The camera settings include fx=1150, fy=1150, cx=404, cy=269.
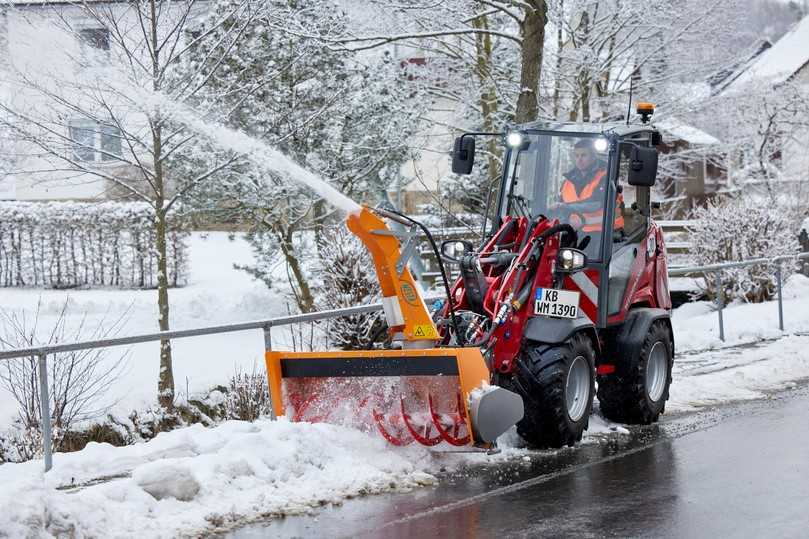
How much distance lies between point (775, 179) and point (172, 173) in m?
21.2

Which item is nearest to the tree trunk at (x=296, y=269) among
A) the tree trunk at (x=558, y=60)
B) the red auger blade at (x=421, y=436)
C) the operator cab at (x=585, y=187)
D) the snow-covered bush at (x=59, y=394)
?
the snow-covered bush at (x=59, y=394)

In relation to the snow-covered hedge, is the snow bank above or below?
below

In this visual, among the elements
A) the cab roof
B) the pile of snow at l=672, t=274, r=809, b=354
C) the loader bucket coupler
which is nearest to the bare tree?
the loader bucket coupler

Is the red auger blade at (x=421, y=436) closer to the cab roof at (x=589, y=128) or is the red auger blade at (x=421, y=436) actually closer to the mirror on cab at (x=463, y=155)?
the mirror on cab at (x=463, y=155)

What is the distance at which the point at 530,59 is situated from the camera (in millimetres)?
16828

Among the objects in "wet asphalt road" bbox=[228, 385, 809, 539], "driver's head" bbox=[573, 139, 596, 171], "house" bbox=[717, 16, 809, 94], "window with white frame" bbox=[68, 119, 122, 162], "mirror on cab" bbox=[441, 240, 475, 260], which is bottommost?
"wet asphalt road" bbox=[228, 385, 809, 539]

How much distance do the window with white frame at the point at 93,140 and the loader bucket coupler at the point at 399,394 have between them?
615 cm

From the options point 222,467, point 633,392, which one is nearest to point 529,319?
point 633,392

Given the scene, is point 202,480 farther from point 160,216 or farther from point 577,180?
point 160,216

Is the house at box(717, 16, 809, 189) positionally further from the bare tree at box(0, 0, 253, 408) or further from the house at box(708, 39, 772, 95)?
the bare tree at box(0, 0, 253, 408)

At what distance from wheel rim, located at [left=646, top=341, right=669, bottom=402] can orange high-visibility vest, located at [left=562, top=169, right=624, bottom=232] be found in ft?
4.23

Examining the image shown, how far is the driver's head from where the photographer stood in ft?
33.8

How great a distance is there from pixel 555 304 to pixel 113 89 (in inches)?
272

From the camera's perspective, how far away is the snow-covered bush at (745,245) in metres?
20.8
